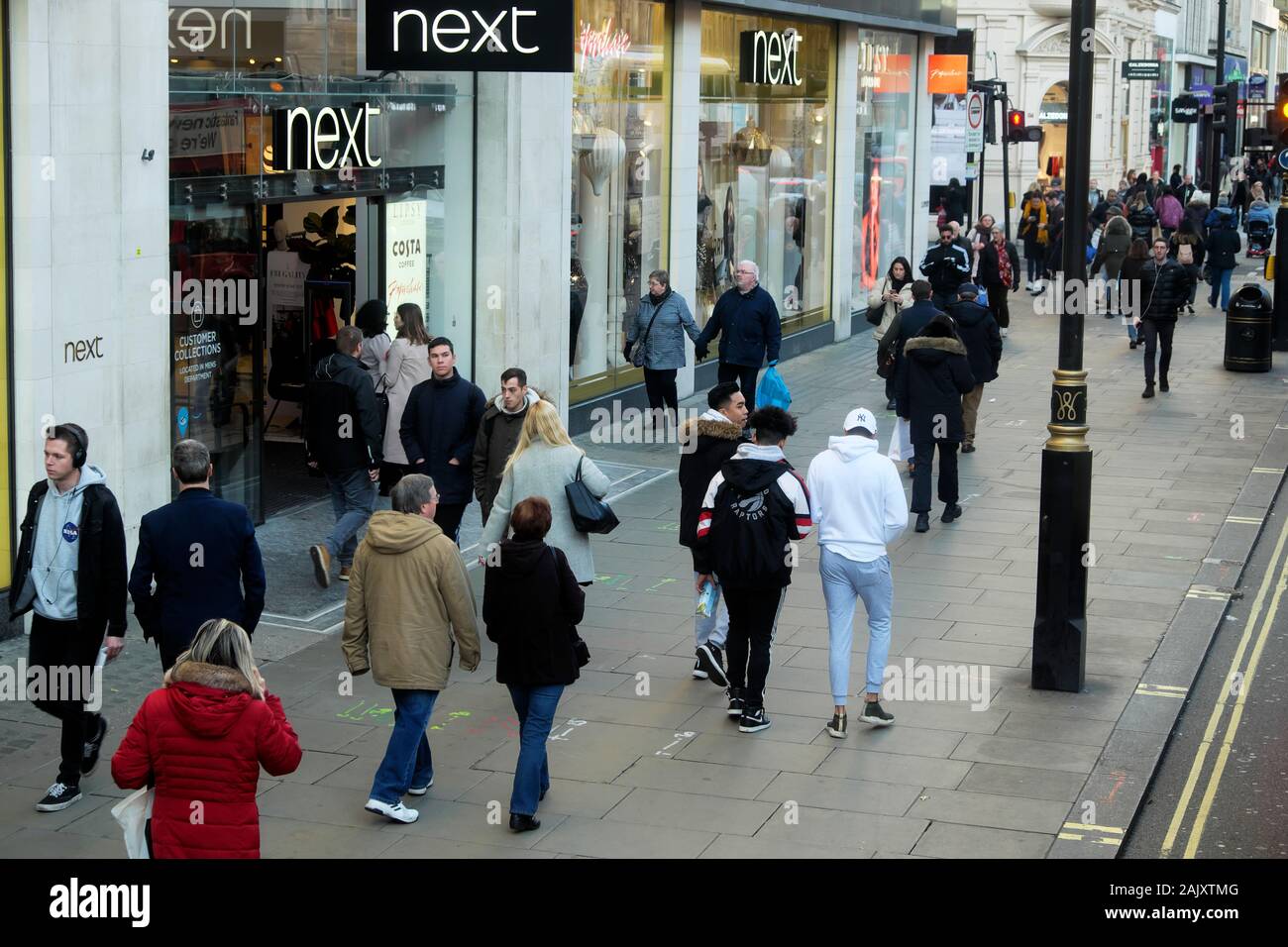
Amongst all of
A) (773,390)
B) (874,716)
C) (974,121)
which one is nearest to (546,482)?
(874,716)

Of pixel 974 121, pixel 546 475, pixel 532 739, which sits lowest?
pixel 532 739

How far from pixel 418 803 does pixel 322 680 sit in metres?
2.15

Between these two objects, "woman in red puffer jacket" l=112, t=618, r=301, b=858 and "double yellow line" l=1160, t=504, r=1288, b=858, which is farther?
"double yellow line" l=1160, t=504, r=1288, b=858

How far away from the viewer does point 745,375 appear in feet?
58.0

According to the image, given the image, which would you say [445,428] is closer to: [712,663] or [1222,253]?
[712,663]

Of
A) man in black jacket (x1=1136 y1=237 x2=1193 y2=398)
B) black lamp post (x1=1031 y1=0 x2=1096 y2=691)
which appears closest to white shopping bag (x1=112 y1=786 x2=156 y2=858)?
black lamp post (x1=1031 y1=0 x2=1096 y2=691)

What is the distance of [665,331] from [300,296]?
347cm

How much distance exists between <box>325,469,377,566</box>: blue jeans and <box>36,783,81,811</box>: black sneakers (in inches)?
161

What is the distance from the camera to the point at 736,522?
919 cm

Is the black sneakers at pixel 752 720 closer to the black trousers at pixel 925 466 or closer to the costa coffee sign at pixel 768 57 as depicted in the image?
the black trousers at pixel 925 466

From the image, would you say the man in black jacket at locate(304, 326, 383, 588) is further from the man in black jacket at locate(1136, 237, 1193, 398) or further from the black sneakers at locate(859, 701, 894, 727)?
the man in black jacket at locate(1136, 237, 1193, 398)

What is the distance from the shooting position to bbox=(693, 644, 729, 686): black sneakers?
10.2 metres

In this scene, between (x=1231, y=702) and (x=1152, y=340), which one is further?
(x=1152, y=340)

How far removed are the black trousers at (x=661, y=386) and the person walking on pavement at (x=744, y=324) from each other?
531 millimetres
